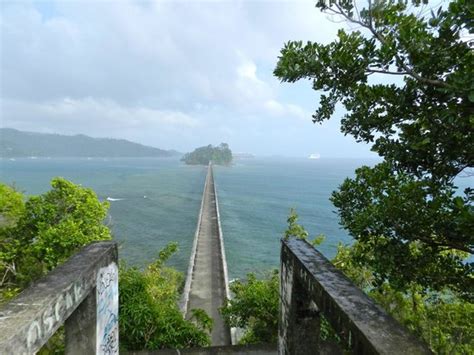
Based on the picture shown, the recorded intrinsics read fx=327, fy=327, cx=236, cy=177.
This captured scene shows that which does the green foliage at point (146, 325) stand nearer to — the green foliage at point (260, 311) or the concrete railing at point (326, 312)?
the green foliage at point (260, 311)

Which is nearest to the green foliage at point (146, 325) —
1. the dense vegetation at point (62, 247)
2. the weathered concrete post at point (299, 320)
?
the dense vegetation at point (62, 247)

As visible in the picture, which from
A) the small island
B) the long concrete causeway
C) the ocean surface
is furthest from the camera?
the small island

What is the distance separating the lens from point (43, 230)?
11984mm

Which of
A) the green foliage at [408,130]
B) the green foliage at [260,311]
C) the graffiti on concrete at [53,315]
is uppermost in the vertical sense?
the green foliage at [408,130]

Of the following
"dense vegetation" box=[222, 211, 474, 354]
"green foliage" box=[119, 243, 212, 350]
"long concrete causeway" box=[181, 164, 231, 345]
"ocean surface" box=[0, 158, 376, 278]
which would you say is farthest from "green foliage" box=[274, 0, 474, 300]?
"ocean surface" box=[0, 158, 376, 278]

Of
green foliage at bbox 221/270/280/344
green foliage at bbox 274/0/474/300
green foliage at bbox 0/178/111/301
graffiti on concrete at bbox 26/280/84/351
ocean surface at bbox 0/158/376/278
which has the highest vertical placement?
green foliage at bbox 274/0/474/300

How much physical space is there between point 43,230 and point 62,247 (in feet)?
4.69

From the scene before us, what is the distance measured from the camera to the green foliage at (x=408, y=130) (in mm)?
3049

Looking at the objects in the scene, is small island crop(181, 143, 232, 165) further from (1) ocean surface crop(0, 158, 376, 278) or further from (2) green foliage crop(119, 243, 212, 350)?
(2) green foliage crop(119, 243, 212, 350)

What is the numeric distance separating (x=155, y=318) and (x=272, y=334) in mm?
3709

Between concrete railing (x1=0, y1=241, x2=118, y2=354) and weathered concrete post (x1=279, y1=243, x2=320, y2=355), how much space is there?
2.49m

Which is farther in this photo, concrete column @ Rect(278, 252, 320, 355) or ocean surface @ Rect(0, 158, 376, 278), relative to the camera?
ocean surface @ Rect(0, 158, 376, 278)

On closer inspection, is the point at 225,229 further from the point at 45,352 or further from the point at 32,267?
the point at 45,352

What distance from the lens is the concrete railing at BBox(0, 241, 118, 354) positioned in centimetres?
269
